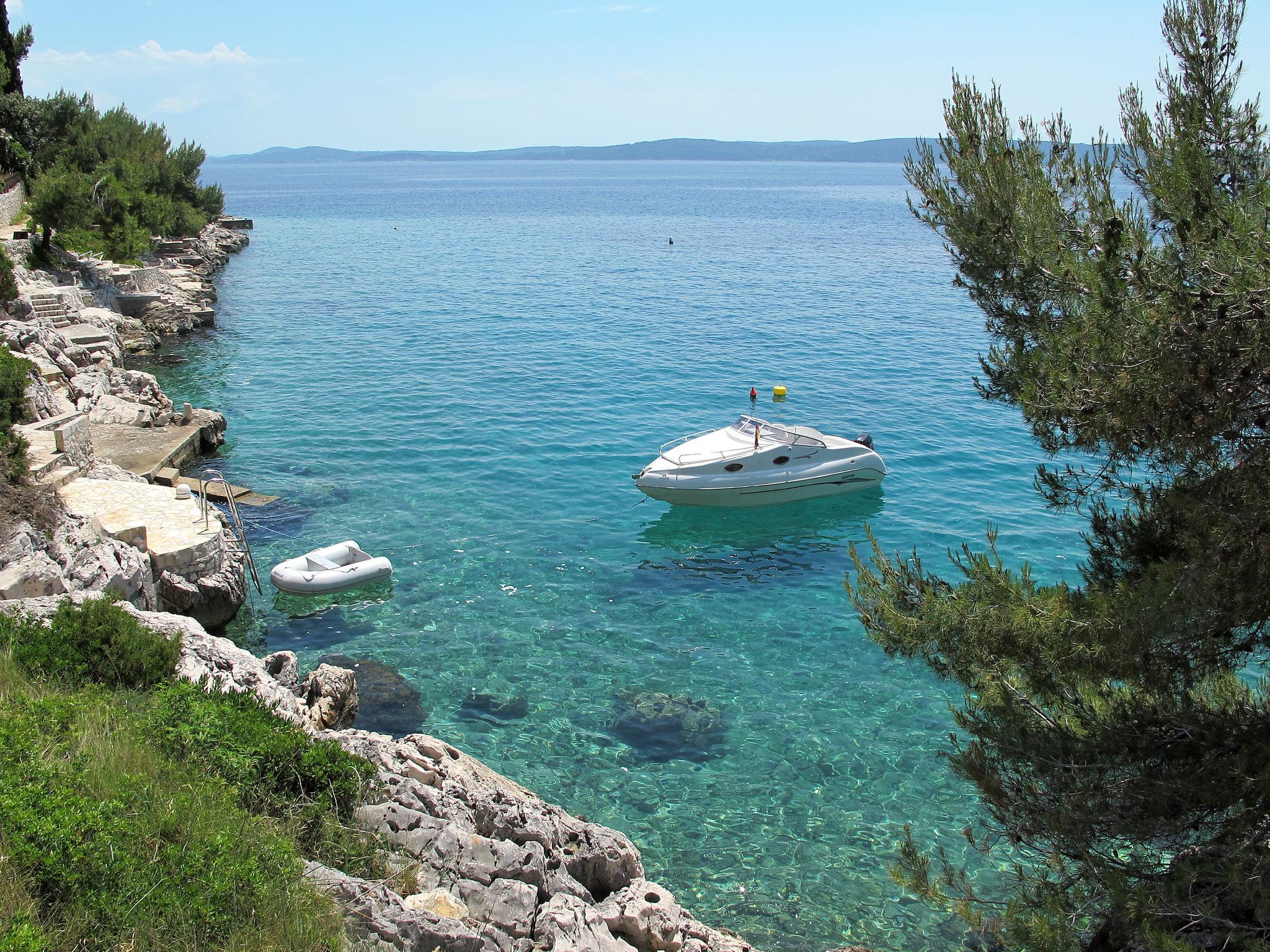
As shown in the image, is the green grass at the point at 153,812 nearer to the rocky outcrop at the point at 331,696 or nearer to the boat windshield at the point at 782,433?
the rocky outcrop at the point at 331,696

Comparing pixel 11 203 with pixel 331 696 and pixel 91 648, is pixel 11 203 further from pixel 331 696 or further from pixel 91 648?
pixel 91 648

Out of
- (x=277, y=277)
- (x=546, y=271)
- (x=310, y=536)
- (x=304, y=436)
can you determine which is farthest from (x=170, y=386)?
(x=546, y=271)

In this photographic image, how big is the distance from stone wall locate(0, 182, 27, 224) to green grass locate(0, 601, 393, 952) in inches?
1984

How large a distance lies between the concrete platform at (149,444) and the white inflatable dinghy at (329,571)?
6.11 metres

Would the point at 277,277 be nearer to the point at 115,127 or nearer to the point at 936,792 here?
the point at 115,127

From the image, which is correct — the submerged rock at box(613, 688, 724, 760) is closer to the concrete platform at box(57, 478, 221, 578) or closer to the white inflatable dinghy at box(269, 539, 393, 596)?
the white inflatable dinghy at box(269, 539, 393, 596)

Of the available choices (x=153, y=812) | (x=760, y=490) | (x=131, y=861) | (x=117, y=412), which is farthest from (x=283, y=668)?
(x=117, y=412)

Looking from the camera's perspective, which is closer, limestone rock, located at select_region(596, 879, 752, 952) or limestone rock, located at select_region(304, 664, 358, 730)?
limestone rock, located at select_region(596, 879, 752, 952)

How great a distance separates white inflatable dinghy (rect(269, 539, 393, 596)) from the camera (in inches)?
798

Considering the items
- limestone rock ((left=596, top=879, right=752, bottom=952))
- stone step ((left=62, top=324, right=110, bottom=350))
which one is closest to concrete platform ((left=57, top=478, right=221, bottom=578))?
limestone rock ((left=596, top=879, right=752, bottom=952))

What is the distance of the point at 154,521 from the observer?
19047 millimetres

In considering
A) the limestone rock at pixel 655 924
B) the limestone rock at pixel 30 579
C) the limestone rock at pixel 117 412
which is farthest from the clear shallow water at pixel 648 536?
the limestone rock at pixel 30 579

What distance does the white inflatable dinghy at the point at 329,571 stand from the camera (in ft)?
66.5

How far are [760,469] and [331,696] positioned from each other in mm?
14362
